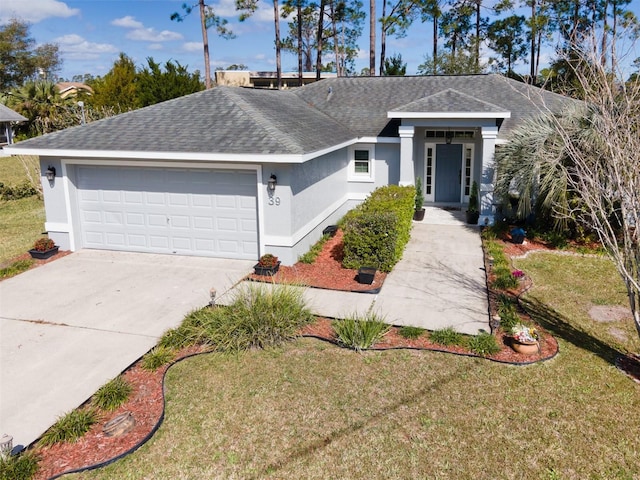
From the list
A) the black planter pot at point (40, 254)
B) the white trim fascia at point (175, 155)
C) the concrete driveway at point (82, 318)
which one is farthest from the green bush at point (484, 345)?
the black planter pot at point (40, 254)

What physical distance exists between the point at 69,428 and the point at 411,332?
5.09 meters

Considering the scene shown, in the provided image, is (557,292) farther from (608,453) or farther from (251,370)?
(251,370)

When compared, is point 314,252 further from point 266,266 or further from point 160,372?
point 160,372

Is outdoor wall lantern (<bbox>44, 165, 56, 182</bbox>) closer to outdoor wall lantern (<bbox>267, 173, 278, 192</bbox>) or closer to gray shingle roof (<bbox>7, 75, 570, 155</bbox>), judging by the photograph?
gray shingle roof (<bbox>7, 75, 570, 155</bbox>)

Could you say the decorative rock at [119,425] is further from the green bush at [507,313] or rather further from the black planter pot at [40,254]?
the black planter pot at [40,254]

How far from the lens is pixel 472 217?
1678 cm

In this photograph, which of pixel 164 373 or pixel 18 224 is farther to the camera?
pixel 18 224

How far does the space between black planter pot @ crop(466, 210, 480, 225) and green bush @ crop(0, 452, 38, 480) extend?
14.2 meters

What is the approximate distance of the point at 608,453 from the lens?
218 inches

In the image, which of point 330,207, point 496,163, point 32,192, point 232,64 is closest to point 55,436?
point 330,207

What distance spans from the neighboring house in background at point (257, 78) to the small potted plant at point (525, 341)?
4211cm

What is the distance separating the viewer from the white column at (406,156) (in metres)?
17.0

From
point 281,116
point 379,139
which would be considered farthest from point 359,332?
point 379,139

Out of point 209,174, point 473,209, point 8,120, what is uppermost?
point 8,120
